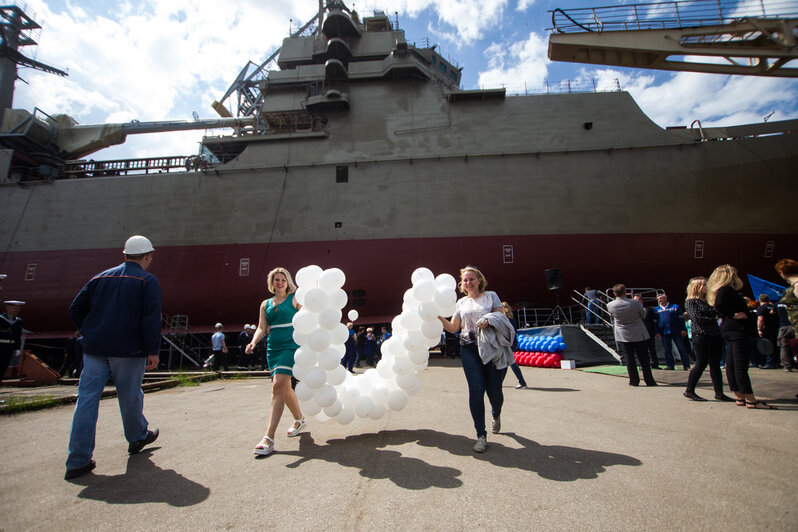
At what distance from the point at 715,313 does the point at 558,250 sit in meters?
9.93

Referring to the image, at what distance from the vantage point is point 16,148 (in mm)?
18172

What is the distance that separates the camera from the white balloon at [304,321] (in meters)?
3.16

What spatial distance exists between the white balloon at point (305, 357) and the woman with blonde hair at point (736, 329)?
4549 mm

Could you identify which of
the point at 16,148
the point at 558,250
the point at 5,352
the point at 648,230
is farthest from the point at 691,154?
the point at 16,148

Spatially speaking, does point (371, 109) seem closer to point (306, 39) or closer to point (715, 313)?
point (306, 39)

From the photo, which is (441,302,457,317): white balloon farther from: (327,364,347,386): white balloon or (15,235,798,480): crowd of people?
(327,364,347,386): white balloon

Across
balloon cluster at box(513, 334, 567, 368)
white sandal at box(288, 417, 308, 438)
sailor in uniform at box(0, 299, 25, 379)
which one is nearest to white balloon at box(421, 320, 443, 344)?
white sandal at box(288, 417, 308, 438)

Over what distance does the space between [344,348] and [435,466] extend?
4.52 feet

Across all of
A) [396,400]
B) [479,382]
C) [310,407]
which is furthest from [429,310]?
[310,407]

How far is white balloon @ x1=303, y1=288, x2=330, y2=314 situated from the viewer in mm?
3207

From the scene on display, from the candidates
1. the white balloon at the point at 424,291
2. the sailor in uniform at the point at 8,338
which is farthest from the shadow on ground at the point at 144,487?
the sailor in uniform at the point at 8,338

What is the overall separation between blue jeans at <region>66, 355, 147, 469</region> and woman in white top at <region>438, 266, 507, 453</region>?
272 cm

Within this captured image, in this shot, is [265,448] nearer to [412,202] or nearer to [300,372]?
[300,372]

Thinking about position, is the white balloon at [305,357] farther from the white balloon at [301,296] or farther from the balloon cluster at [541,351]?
the balloon cluster at [541,351]
